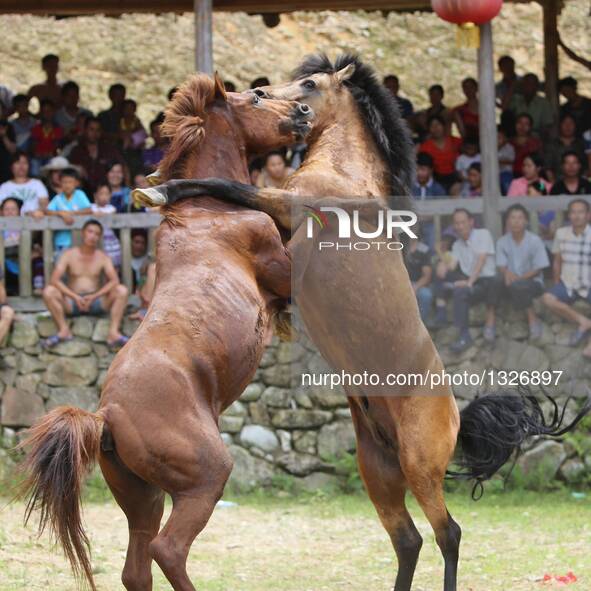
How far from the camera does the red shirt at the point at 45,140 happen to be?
41.2ft

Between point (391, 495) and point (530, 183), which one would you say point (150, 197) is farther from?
point (530, 183)

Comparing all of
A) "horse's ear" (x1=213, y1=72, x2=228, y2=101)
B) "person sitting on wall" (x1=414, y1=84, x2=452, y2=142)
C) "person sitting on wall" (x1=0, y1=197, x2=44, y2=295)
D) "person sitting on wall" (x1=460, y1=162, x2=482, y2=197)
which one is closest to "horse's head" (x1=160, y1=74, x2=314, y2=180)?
"horse's ear" (x1=213, y1=72, x2=228, y2=101)

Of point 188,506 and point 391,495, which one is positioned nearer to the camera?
point 188,506

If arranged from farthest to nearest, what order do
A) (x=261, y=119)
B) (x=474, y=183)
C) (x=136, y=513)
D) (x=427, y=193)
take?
(x=474, y=183) → (x=427, y=193) → (x=261, y=119) → (x=136, y=513)

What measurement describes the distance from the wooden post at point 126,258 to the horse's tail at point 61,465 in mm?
5726

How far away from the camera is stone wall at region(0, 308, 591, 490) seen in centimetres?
1071

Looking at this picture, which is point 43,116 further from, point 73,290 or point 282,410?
point 282,410

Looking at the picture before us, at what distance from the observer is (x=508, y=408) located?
7.41m

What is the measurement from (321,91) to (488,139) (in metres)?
4.05

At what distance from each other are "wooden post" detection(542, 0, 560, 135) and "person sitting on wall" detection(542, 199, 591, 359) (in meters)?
3.45

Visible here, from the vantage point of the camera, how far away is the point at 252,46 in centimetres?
2303

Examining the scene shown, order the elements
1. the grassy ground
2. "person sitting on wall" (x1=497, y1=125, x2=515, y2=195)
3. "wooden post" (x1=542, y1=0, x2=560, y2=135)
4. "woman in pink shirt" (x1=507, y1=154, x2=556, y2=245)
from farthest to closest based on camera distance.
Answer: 1. "wooden post" (x1=542, y1=0, x2=560, y2=135)
2. "person sitting on wall" (x1=497, y1=125, x2=515, y2=195)
3. "woman in pink shirt" (x1=507, y1=154, x2=556, y2=245)
4. the grassy ground

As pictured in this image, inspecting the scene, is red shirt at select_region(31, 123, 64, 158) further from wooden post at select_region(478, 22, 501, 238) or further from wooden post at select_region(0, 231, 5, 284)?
wooden post at select_region(478, 22, 501, 238)

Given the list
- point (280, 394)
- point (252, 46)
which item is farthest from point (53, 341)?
point (252, 46)
